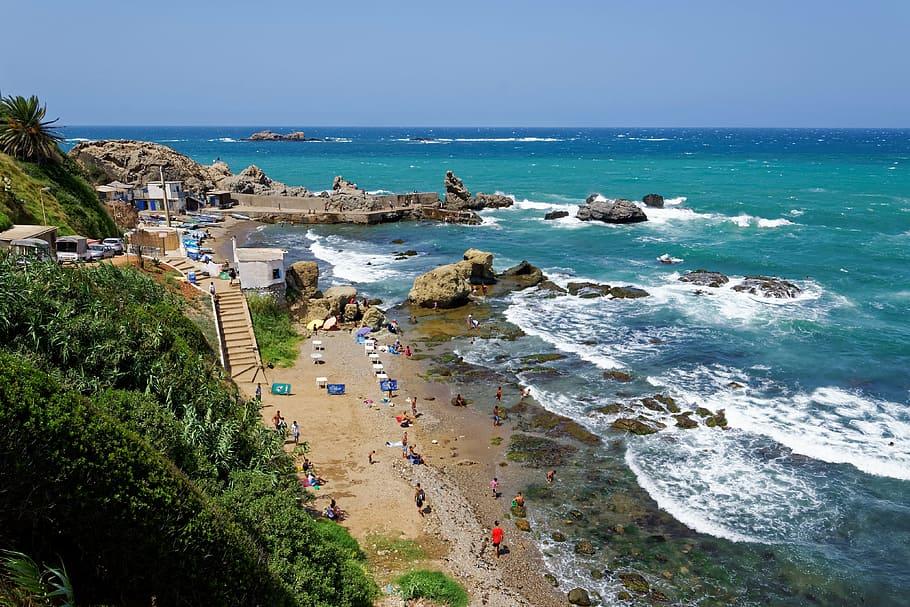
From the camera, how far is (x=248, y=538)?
455 inches

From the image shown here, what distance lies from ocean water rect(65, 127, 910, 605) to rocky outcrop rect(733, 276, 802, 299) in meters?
1.23

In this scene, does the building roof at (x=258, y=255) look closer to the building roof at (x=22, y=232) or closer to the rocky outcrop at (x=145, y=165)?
the building roof at (x=22, y=232)

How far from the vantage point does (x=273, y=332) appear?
115ft

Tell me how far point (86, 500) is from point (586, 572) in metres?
14.2

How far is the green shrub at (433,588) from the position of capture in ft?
55.6

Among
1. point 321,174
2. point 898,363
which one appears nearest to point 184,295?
point 898,363

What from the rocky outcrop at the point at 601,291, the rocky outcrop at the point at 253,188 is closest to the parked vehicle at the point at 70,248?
the rocky outcrop at the point at 601,291

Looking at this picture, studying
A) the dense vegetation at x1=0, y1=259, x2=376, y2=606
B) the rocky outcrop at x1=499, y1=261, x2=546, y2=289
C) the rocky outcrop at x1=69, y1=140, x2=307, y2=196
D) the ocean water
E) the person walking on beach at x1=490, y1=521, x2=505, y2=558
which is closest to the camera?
the dense vegetation at x1=0, y1=259, x2=376, y2=606

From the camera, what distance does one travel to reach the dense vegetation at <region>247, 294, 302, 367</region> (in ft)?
107

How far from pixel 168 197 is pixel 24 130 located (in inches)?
1294

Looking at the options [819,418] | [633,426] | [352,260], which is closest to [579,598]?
[633,426]

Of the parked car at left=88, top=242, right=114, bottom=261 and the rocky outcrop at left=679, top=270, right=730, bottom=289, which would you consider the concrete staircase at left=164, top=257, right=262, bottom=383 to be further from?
the rocky outcrop at left=679, top=270, right=730, bottom=289

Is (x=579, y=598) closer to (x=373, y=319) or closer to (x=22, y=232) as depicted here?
(x=373, y=319)

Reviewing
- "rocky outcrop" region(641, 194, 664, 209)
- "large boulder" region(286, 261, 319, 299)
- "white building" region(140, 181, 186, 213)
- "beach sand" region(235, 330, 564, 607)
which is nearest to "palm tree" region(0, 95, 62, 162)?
"large boulder" region(286, 261, 319, 299)
